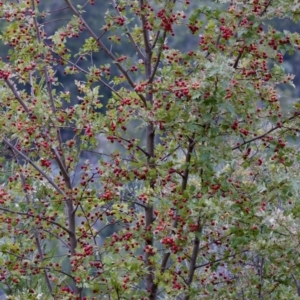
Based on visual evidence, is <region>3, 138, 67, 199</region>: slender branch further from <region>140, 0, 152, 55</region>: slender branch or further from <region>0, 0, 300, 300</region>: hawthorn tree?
<region>140, 0, 152, 55</region>: slender branch

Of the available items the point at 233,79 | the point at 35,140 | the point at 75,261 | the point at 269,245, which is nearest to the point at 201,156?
the point at 233,79

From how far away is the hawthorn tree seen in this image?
3486 millimetres

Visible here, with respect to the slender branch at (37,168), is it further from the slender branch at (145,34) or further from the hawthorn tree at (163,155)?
the slender branch at (145,34)

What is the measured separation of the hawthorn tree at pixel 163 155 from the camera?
11.4ft

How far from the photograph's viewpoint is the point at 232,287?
14.4 ft

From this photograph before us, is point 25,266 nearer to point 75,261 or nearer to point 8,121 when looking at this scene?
point 75,261

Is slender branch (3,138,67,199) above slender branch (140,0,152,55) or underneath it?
underneath

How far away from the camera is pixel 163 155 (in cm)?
446

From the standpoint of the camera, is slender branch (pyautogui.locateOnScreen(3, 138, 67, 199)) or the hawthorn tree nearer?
the hawthorn tree

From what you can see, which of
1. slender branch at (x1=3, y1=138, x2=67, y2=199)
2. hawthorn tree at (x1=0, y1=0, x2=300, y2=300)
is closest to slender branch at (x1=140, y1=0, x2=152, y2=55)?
hawthorn tree at (x1=0, y1=0, x2=300, y2=300)

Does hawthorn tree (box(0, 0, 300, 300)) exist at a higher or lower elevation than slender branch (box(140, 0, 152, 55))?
lower

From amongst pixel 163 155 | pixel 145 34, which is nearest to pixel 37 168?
pixel 163 155

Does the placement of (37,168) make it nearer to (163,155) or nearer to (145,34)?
(163,155)

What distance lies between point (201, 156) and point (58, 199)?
1.10 m
